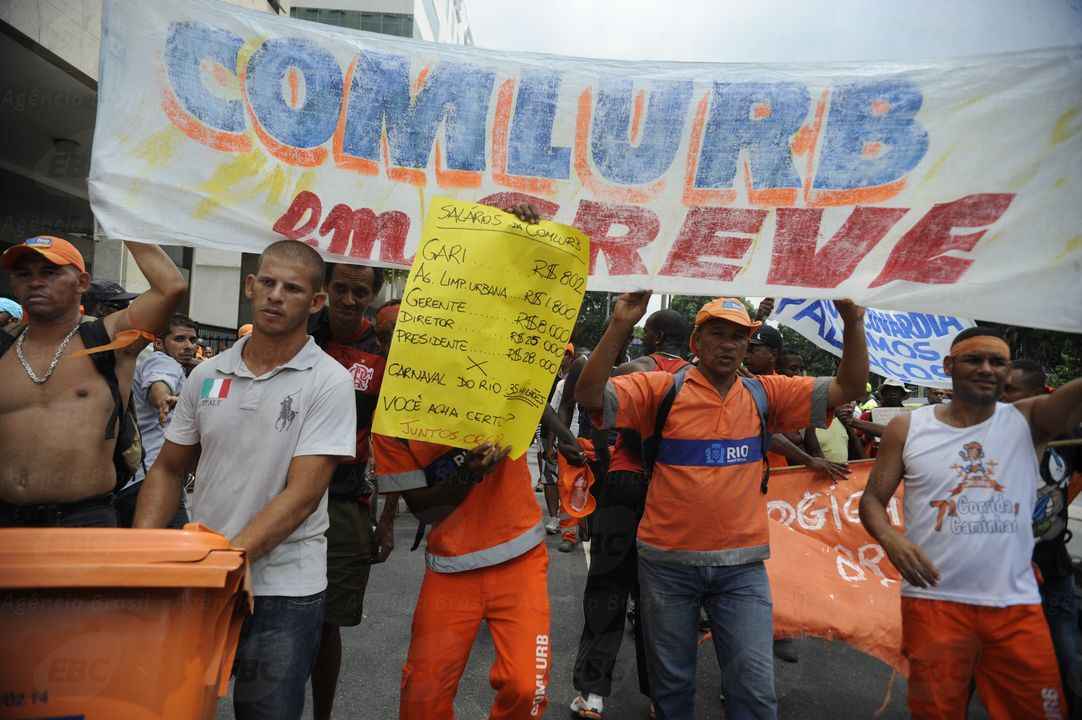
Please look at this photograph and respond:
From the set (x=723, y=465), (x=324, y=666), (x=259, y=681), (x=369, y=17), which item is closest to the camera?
(x=259, y=681)

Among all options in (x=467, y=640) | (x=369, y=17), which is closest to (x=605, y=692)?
(x=467, y=640)

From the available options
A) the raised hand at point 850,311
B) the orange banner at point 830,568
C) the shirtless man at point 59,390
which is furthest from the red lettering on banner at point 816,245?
the shirtless man at point 59,390

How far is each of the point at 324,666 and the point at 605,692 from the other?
4.68 feet

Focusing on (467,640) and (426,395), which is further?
(467,640)

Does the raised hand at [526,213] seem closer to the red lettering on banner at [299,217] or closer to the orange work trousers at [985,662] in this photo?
the red lettering on banner at [299,217]

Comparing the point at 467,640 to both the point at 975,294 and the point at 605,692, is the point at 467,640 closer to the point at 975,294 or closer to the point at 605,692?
the point at 605,692

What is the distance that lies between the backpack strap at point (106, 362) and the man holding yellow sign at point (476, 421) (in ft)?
3.60

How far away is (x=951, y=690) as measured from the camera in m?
2.99

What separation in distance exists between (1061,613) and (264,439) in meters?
3.84

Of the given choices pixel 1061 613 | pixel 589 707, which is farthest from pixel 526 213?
pixel 1061 613

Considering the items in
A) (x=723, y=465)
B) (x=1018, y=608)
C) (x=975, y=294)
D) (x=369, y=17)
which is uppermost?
(x=369, y=17)

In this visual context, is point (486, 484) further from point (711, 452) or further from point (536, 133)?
point (536, 133)

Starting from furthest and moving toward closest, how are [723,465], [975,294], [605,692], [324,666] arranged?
[605,692] → [324,666] → [723,465] → [975,294]

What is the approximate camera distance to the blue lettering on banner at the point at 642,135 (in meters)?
3.17
